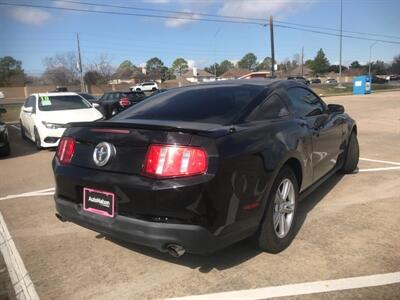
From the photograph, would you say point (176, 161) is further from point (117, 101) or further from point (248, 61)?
point (248, 61)

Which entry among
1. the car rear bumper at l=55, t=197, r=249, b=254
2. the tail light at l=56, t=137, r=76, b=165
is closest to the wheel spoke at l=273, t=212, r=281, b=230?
the car rear bumper at l=55, t=197, r=249, b=254

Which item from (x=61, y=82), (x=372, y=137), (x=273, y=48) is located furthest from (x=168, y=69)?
(x=372, y=137)

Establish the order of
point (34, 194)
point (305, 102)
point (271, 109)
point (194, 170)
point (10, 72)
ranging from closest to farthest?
point (194, 170), point (271, 109), point (305, 102), point (34, 194), point (10, 72)

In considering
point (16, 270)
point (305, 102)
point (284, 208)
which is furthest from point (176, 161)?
point (305, 102)

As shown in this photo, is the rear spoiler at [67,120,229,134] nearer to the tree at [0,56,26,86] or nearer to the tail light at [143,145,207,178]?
the tail light at [143,145,207,178]

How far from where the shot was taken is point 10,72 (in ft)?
293

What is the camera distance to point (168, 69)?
5310 inches

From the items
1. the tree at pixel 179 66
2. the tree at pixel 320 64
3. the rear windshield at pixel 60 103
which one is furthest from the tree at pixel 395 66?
the rear windshield at pixel 60 103

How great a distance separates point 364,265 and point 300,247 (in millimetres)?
586

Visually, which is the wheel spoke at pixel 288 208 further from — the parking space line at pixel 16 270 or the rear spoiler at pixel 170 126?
the parking space line at pixel 16 270

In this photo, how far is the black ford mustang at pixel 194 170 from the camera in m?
2.94

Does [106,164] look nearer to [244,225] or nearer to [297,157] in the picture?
A: [244,225]

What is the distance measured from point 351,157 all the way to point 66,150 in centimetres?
436

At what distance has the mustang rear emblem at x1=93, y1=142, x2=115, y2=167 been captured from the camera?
3252 millimetres
